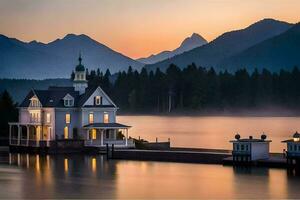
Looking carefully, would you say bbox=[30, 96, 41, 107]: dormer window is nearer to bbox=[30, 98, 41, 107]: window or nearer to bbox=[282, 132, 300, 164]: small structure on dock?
bbox=[30, 98, 41, 107]: window

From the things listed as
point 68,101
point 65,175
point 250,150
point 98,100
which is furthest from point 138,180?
point 68,101

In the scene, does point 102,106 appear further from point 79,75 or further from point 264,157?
point 264,157

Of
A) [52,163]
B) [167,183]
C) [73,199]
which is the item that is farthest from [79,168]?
[73,199]

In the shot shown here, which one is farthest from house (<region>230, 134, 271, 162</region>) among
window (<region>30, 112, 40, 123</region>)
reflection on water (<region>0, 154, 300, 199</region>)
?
window (<region>30, 112, 40, 123</region>)

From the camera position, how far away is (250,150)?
246 feet

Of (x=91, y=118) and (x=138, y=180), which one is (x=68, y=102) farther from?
(x=138, y=180)

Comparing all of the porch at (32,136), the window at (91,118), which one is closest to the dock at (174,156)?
the window at (91,118)

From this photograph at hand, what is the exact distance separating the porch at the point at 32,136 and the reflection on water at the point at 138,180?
431 inches

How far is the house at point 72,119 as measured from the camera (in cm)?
9481

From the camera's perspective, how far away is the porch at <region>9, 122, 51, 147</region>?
314ft

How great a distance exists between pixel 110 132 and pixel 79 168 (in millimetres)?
18193

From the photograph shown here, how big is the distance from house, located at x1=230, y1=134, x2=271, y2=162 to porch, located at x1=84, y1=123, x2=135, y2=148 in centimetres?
2067

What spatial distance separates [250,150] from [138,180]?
38.4 feet

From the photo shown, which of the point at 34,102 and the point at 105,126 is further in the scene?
the point at 34,102
